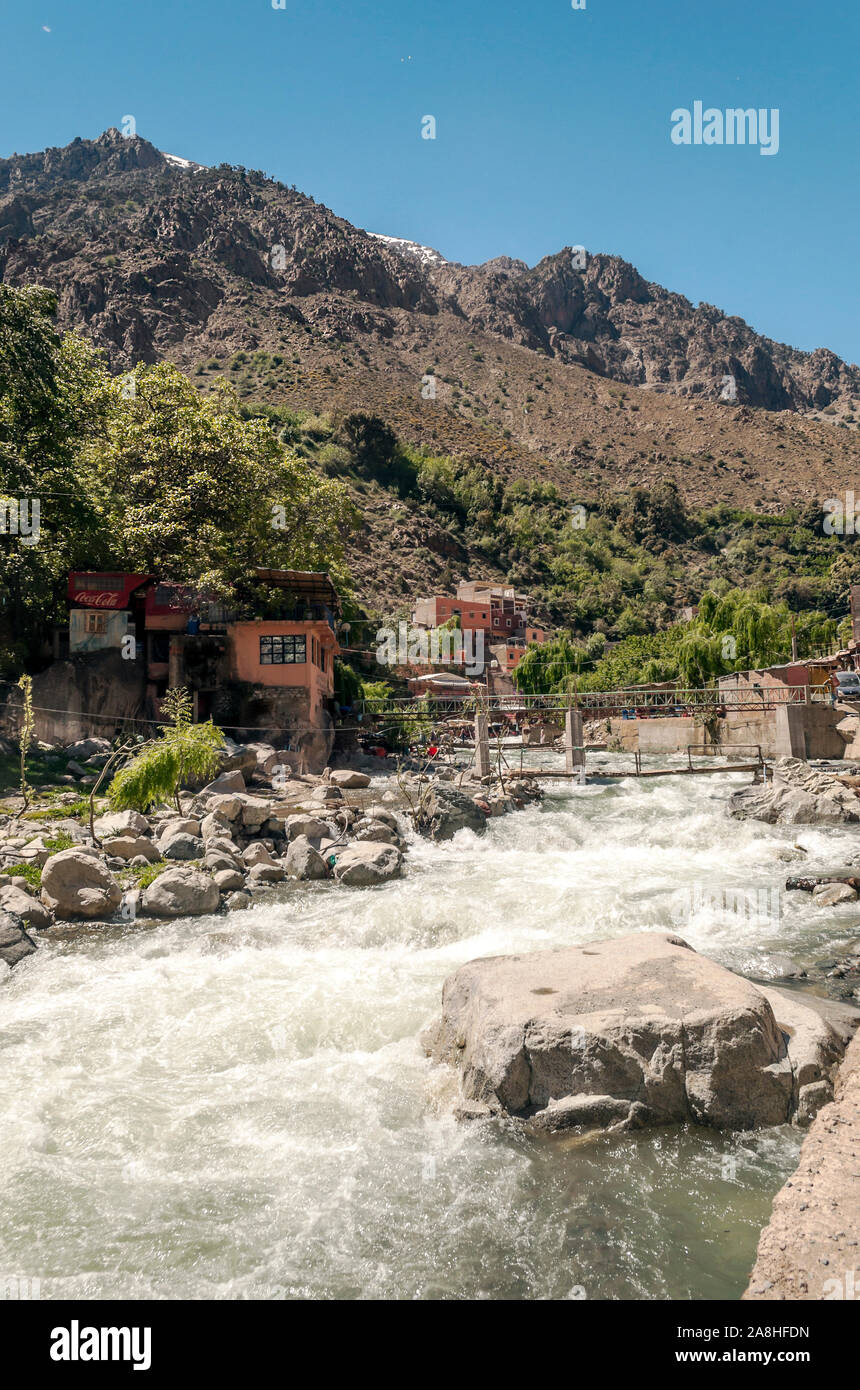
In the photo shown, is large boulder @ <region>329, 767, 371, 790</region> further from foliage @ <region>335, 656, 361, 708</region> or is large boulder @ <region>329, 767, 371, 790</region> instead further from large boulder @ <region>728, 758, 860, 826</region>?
large boulder @ <region>728, 758, 860, 826</region>

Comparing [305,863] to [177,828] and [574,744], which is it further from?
[574,744]

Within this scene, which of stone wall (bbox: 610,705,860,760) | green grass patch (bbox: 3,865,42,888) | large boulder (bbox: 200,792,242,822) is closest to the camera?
green grass patch (bbox: 3,865,42,888)

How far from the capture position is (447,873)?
1496 cm

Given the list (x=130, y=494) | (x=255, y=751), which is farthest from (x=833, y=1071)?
(x=130, y=494)

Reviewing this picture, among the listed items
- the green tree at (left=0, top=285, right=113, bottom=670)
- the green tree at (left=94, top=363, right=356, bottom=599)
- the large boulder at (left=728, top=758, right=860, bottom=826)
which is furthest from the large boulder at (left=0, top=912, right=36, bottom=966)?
the large boulder at (left=728, top=758, right=860, bottom=826)

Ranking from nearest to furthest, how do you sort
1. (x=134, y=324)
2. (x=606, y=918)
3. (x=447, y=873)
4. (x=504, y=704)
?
Answer: (x=606, y=918), (x=447, y=873), (x=504, y=704), (x=134, y=324)

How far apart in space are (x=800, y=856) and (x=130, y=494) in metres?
25.2

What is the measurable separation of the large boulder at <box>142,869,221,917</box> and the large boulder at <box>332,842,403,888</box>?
2729 mm

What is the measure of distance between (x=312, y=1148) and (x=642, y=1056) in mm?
2496

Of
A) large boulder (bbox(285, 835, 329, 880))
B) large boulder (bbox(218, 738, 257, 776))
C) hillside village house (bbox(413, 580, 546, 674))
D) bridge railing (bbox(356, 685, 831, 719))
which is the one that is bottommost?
large boulder (bbox(285, 835, 329, 880))

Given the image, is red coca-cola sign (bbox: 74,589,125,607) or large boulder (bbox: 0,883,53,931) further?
red coca-cola sign (bbox: 74,589,125,607)

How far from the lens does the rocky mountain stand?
88.1 m
